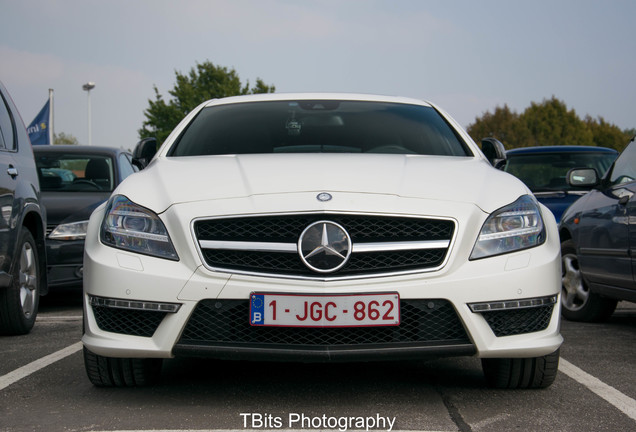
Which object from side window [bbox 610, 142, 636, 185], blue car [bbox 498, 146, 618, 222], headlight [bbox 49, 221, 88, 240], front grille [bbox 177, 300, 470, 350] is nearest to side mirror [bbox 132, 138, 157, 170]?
front grille [bbox 177, 300, 470, 350]

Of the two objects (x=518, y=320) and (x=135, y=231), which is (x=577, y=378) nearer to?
(x=518, y=320)

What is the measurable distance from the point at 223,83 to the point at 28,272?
47.8 metres

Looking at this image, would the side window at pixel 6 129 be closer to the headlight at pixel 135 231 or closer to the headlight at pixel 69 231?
the headlight at pixel 69 231

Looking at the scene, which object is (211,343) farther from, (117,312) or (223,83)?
(223,83)

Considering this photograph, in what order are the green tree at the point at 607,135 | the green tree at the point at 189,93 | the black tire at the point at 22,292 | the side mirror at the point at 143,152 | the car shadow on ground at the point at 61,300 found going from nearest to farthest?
the side mirror at the point at 143,152 < the black tire at the point at 22,292 < the car shadow on ground at the point at 61,300 < the green tree at the point at 189,93 < the green tree at the point at 607,135

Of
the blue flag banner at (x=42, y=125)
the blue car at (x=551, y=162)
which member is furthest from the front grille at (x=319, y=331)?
the blue flag banner at (x=42, y=125)

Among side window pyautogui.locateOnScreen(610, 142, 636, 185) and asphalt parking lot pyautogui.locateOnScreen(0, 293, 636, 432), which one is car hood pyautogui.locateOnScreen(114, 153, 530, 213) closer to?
asphalt parking lot pyautogui.locateOnScreen(0, 293, 636, 432)

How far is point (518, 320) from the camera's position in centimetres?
380

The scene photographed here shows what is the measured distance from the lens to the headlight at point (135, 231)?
376 cm

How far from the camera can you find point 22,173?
20.8ft

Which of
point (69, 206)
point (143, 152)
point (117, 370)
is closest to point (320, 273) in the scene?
point (117, 370)

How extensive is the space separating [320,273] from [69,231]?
5.18 metres

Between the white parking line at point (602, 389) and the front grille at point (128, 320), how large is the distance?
2.03 meters

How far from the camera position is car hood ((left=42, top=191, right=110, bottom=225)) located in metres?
8.34
